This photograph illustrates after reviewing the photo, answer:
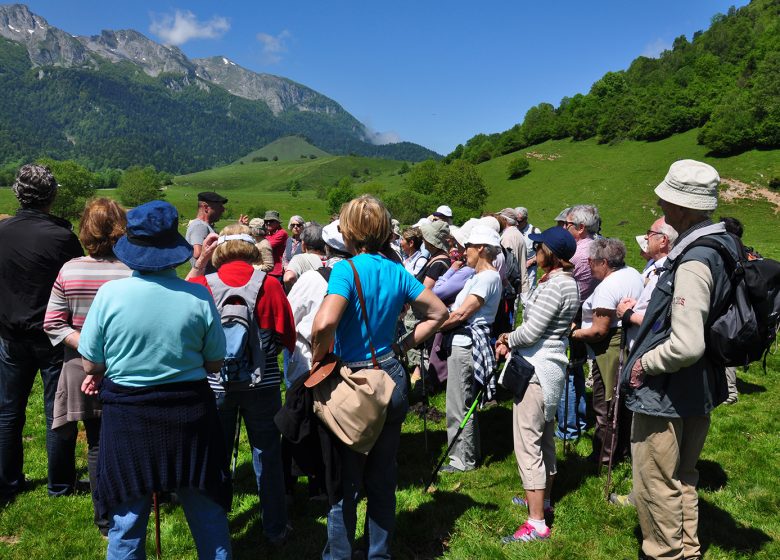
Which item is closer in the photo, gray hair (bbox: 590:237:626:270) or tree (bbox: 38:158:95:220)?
gray hair (bbox: 590:237:626:270)

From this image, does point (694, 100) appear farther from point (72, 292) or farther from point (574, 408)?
point (72, 292)

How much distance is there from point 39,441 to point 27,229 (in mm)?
3612

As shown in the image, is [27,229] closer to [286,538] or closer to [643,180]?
[286,538]

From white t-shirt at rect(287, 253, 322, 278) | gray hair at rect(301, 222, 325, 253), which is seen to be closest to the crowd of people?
gray hair at rect(301, 222, 325, 253)

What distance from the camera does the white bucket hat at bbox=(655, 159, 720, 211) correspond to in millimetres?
3377

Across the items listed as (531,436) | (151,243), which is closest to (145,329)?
(151,243)

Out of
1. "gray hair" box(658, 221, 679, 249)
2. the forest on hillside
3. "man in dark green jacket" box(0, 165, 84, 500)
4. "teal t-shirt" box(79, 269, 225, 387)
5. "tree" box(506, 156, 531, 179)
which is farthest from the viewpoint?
"tree" box(506, 156, 531, 179)

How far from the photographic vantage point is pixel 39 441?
6.58 meters

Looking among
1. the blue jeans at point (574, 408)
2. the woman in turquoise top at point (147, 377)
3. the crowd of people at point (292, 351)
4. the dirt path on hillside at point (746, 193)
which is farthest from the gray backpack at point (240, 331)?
the dirt path on hillside at point (746, 193)

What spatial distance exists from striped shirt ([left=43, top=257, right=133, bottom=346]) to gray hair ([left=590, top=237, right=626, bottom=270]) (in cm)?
453

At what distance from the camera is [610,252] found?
209 inches

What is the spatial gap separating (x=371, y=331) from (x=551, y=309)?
1712mm

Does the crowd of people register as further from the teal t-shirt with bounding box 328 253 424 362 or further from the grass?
the grass

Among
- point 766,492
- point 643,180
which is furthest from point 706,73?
point 766,492
